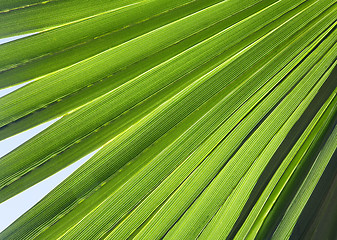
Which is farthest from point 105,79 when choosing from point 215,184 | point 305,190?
point 305,190

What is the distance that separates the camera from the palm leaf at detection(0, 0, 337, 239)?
1.85ft

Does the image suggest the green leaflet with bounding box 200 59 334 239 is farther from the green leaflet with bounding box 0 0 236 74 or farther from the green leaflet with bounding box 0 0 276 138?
the green leaflet with bounding box 0 0 236 74

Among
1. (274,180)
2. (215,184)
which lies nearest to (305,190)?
(274,180)

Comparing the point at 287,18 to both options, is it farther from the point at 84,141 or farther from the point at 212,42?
the point at 84,141

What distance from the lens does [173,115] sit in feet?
2.17

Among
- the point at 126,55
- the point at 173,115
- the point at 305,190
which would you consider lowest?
the point at 305,190

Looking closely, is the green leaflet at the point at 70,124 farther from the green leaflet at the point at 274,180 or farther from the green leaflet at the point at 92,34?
the green leaflet at the point at 274,180

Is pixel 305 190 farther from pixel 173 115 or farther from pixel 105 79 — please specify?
pixel 105 79

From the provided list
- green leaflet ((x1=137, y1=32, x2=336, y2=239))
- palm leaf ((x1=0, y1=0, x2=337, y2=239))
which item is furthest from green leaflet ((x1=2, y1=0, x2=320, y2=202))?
green leaflet ((x1=137, y1=32, x2=336, y2=239))

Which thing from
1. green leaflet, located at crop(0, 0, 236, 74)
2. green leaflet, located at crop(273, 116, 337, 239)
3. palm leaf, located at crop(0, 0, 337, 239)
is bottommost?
green leaflet, located at crop(273, 116, 337, 239)

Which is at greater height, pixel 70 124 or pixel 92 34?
pixel 92 34

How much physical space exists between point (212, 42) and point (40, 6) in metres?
0.33

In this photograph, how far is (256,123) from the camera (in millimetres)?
713

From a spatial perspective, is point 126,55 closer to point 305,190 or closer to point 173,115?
point 173,115
